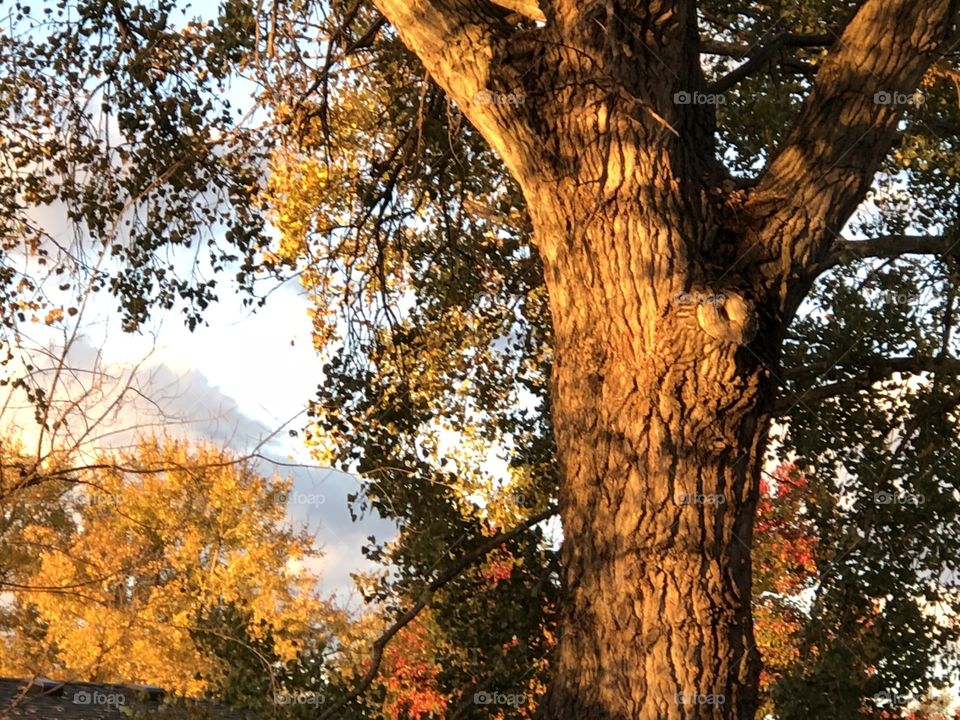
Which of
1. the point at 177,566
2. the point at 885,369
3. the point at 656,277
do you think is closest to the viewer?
the point at 656,277

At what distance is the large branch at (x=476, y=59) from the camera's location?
15.8 ft

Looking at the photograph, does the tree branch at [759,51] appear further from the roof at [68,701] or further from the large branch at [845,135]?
the roof at [68,701]

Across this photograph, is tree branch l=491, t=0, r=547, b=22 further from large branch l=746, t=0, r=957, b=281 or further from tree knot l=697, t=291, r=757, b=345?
tree knot l=697, t=291, r=757, b=345

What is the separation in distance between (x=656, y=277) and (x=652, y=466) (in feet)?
2.63

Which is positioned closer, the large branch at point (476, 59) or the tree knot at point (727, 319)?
the tree knot at point (727, 319)

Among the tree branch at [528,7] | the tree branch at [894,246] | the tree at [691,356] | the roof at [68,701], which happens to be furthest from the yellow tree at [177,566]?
the tree branch at [528,7]

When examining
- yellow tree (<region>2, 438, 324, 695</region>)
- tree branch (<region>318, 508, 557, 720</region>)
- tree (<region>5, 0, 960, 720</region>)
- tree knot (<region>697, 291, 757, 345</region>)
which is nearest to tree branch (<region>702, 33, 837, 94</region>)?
tree (<region>5, 0, 960, 720</region>)

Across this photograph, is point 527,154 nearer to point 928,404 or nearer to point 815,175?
point 815,175

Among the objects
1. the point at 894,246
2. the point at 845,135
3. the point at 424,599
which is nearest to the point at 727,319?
the point at 845,135

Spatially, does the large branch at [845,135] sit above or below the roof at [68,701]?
above

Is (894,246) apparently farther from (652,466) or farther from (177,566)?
(177,566)

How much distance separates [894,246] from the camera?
6727 mm

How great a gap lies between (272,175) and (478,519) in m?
4.83

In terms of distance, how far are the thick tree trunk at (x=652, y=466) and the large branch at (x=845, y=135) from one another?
0.34 meters
